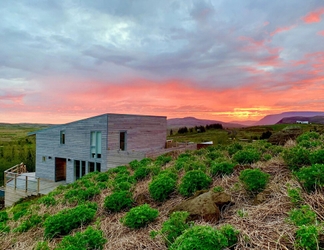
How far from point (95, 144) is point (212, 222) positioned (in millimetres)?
12175

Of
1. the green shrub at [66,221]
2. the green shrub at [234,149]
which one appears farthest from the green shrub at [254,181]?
the green shrub at [234,149]

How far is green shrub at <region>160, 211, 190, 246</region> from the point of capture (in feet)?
7.79

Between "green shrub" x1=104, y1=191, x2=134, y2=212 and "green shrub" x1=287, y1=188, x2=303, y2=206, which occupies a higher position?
"green shrub" x1=287, y1=188, x2=303, y2=206

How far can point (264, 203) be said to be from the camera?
2.88m

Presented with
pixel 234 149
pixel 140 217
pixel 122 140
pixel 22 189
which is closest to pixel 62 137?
pixel 22 189

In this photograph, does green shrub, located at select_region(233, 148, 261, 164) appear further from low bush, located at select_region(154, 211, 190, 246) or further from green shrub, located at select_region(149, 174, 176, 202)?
low bush, located at select_region(154, 211, 190, 246)

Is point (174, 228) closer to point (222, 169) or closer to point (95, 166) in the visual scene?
point (222, 169)

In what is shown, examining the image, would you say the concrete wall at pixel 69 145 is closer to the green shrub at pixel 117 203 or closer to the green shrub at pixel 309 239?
the green shrub at pixel 117 203

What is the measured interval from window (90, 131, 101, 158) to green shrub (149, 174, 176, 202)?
33.5 ft

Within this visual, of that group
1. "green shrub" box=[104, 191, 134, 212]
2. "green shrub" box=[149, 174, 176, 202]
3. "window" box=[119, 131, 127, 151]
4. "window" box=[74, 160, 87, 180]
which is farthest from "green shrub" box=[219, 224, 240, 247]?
"window" box=[74, 160, 87, 180]

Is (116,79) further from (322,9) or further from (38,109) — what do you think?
(38,109)

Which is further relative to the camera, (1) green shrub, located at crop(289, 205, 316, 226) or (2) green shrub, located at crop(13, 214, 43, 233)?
(2) green shrub, located at crop(13, 214, 43, 233)

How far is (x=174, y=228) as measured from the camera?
2426mm

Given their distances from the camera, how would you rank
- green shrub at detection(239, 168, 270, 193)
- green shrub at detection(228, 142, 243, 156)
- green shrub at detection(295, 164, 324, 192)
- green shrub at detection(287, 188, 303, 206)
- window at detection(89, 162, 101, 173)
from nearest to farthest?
→ green shrub at detection(287, 188, 303, 206)
green shrub at detection(295, 164, 324, 192)
green shrub at detection(239, 168, 270, 193)
green shrub at detection(228, 142, 243, 156)
window at detection(89, 162, 101, 173)
